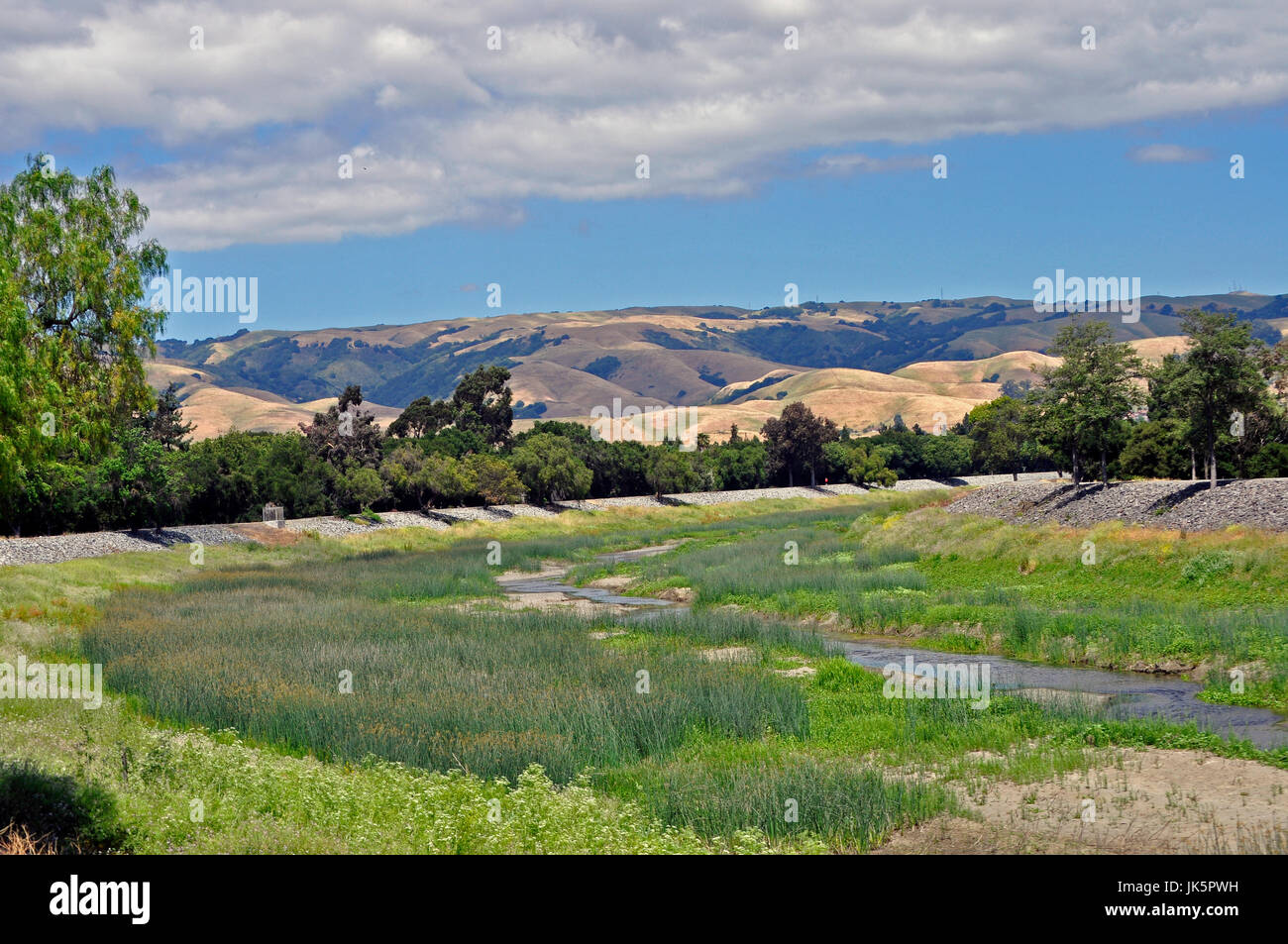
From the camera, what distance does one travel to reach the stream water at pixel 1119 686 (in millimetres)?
20375

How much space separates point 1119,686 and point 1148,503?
89.1 ft

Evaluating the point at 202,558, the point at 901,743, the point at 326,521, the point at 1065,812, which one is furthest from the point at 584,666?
the point at 326,521

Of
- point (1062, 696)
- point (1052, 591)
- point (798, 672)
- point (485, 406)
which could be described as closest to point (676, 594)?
point (1052, 591)

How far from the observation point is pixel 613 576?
189 ft

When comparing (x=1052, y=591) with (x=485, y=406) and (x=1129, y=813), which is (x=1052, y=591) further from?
(x=485, y=406)

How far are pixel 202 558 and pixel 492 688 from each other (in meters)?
47.6

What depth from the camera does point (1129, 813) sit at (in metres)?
15.0

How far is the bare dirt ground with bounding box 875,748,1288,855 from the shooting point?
1371cm

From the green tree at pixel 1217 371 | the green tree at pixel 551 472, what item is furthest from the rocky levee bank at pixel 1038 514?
the green tree at pixel 551 472

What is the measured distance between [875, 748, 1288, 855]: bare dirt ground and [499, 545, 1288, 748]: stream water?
8.61 feet

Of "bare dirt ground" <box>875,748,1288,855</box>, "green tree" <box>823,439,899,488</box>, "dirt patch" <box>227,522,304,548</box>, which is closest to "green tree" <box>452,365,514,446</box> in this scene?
"green tree" <box>823,439,899,488</box>

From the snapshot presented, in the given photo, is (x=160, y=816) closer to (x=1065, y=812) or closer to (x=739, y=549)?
(x=1065, y=812)

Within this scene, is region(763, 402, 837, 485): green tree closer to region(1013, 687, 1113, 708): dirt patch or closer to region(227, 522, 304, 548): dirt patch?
region(227, 522, 304, 548): dirt patch

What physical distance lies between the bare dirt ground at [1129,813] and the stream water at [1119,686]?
262cm
